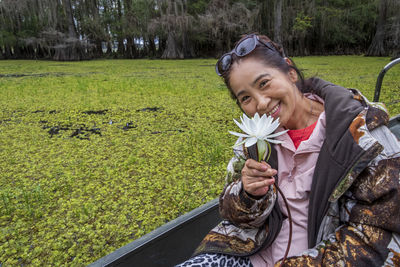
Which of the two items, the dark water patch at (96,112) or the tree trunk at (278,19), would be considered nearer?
the dark water patch at (96,112)

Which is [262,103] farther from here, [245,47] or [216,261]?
[216,261]

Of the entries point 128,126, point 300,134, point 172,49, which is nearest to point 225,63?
point 300,134

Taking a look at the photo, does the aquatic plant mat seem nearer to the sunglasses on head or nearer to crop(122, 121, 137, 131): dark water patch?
crop(122, 121, 137, 131): dark water patch

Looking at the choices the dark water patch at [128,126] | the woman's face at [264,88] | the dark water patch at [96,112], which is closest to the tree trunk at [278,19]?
the dark water patch at [96,112]

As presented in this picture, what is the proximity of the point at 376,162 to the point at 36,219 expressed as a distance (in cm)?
197

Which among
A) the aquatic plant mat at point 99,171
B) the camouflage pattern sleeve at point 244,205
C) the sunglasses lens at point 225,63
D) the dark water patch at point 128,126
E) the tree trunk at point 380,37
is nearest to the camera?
the camouflage pattern sleeve at point 244,205

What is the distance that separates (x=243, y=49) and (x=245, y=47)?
0.04 ft

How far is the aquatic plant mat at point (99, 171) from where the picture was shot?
1.63 m

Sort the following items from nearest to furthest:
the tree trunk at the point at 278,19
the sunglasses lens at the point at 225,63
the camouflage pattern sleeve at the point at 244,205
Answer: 1. the camouflage pattern sleeve at the point at 244,205
2. the sunglasses lens at the point at 225,63
3. the tree trunk at the point at 278,19

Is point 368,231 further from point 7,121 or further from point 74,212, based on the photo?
point 7,121

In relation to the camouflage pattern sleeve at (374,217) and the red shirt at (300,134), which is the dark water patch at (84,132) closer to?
the red shirt at (300,134)

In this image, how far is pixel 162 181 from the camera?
2244 mm

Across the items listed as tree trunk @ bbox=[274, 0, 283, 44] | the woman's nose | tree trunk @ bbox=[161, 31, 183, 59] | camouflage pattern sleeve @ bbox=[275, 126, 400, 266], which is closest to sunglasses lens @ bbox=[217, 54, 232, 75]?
the woman's nose

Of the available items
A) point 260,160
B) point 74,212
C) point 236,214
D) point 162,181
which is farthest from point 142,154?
point 260,160
